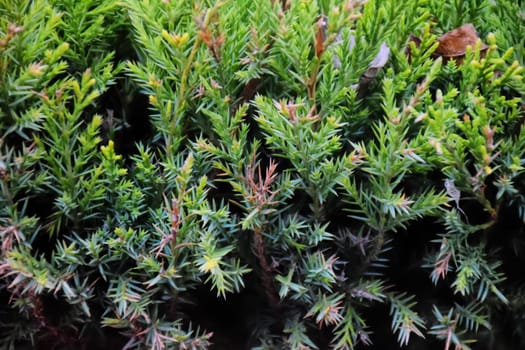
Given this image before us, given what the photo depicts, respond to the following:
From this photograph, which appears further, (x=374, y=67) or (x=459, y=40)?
(x=459, y=40)

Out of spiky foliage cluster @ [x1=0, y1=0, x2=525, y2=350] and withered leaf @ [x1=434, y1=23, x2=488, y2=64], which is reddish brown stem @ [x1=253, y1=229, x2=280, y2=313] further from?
withered leaf @ [x1=434, y1=23, x2=488, y2=64]

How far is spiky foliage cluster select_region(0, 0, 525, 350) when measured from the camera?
1272mm

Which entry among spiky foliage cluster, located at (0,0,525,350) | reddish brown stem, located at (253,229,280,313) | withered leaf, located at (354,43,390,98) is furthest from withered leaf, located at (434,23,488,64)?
reddish brown stem, located at (253,229,280,313)

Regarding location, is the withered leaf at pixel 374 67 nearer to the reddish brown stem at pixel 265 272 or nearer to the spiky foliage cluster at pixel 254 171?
the spiky foliage cluster at pixel 254 171

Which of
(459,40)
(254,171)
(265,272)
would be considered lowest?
(265,272)

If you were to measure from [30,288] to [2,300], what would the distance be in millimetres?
269

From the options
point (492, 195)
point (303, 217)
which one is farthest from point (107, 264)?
point (492, 195)

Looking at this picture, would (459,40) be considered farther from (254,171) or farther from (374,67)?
(254,171)

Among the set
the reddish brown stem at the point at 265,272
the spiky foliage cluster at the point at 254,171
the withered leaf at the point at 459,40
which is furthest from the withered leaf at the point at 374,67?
the reddish brown stem at the point at 265,272

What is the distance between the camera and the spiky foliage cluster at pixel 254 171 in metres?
1.27

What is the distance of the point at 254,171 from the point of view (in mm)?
1376

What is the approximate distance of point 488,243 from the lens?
1.52 metres

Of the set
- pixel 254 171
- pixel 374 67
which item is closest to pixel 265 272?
pixel 254 171

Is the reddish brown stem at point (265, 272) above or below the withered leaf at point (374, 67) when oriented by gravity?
below
